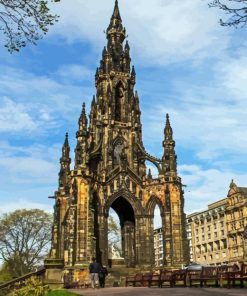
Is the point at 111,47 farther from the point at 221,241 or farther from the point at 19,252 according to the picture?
the point at 221,241

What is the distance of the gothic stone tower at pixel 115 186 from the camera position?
32281 millimetres

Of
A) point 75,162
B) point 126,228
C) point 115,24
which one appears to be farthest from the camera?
point 115,24

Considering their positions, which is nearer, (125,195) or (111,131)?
(125,195)

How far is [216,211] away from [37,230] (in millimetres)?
42958

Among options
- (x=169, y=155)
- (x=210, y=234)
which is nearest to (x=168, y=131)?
(x=169, y=155)

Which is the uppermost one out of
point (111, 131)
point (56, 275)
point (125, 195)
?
point (111, 131)

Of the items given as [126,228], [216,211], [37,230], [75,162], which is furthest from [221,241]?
[75,162]

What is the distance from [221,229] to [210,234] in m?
5.63

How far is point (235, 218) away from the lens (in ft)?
243

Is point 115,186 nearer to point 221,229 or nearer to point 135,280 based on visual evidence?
point 135,280

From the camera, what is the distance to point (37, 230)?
5462 centimetres

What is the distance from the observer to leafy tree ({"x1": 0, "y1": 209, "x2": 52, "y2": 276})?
53250 mm

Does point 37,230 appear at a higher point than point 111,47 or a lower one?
lower

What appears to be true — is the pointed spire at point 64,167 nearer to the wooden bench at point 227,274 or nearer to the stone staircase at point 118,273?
the stone staircase at point 118,273
